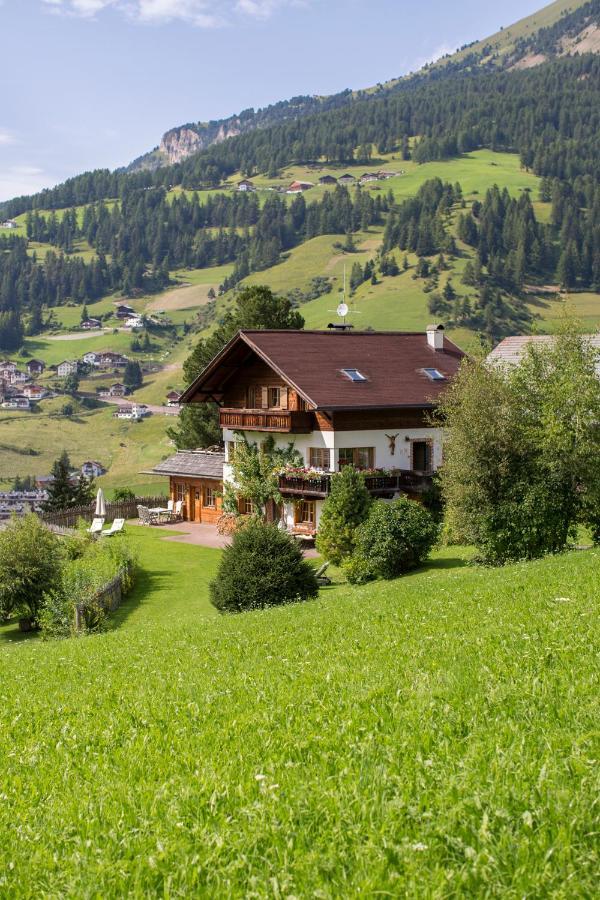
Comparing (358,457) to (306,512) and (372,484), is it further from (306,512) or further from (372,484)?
(306,512)

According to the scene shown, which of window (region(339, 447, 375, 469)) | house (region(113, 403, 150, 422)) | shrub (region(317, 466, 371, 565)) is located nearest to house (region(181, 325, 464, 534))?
window (region(339, 447, 375, 469))

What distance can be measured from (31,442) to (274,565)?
15194 centimetres

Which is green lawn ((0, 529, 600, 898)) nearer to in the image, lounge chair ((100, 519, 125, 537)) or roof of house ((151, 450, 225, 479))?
lounge chair ((100, 519, 125, 537))

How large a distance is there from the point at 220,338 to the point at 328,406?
70.7 feet

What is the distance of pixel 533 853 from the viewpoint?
18.0 ft

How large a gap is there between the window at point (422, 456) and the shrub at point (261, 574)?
60.2ft

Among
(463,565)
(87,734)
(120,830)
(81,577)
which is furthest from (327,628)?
(81,577)

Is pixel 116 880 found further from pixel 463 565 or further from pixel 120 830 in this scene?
pixel 463 565

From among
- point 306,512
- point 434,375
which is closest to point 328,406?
point 306,512

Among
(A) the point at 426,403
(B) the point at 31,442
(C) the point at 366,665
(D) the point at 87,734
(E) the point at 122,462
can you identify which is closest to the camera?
(D) the point at 87,734

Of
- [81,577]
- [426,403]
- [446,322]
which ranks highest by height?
[446,322]

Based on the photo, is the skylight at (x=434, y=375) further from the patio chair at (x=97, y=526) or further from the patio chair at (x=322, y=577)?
the patio chair at (x=97, y=526)

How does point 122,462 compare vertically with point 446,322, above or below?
below

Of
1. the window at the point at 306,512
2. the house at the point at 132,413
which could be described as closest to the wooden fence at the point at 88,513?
the window at the point at 306,512
